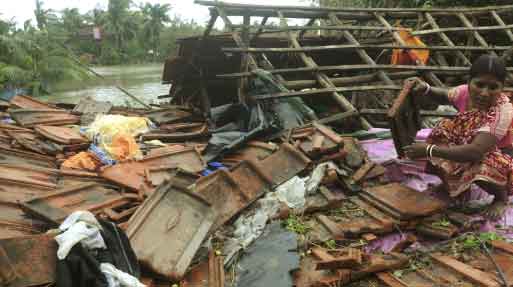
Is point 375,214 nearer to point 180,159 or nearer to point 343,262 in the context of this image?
point 343,262

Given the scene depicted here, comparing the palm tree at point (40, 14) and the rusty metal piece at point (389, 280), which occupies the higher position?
the palm tree at point (40, 14)

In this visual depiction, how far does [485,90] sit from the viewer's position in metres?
2.84

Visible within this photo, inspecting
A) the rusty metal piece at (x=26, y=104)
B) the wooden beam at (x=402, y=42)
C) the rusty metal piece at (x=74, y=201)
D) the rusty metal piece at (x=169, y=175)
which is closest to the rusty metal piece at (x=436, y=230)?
the rusty metal piece at (x=169, y=175)

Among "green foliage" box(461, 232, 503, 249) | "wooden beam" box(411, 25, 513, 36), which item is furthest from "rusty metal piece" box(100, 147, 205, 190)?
"wooden beam" box(411, 25, 513, 36)

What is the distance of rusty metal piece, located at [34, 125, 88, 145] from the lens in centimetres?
439

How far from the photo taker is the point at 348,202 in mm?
3363

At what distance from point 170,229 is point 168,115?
3546 mm

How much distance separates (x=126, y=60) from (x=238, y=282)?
43963 millimetres

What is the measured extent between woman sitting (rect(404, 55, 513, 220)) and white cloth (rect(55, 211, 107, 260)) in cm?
231

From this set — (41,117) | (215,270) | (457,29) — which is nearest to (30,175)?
(41,117)

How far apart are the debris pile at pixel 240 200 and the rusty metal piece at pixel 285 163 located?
13mm

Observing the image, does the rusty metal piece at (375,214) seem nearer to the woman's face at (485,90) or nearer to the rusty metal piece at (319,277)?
the rusty metal piece at (319,277)

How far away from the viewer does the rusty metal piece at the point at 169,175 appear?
133 inches

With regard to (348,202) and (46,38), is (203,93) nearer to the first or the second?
(348,202)
